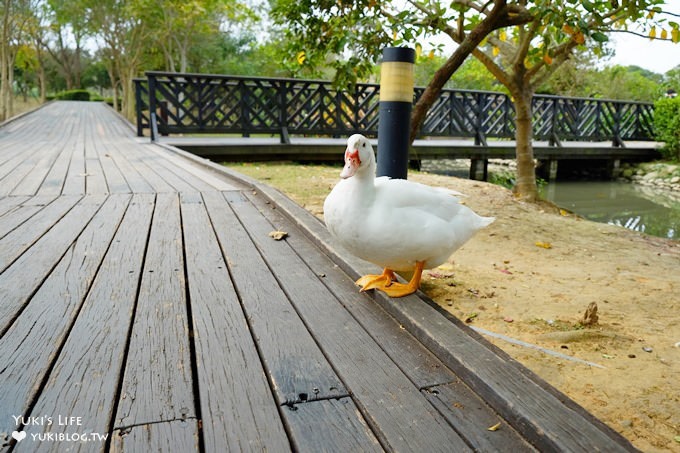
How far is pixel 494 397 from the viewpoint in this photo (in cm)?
129

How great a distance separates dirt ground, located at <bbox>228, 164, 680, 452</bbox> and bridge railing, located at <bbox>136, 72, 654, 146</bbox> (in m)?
5.38

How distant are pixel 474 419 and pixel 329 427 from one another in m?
0.37

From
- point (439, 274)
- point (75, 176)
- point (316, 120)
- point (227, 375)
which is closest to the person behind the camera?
point (227, 375)

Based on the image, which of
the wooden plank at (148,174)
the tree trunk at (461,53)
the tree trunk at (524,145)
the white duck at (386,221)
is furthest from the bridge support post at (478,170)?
the white duck at (386,221)

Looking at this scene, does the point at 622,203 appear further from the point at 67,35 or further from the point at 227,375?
the point at 67,35

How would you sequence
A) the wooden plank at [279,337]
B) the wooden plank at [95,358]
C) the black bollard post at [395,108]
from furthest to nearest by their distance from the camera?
1. the black bollard post at [395,108]
2. the wooden plank at [279,337]
3. the wooden plank at [95,358]

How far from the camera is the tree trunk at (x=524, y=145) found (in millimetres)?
7254

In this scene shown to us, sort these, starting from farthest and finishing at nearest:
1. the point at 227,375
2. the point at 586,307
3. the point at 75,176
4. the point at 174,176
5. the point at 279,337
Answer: the point at 174,176
the point at 75,176
the point at 586,307
the point at 279,337
the point at 227,375

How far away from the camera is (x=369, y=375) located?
1420mm

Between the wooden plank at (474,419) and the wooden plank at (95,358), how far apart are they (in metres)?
0.83

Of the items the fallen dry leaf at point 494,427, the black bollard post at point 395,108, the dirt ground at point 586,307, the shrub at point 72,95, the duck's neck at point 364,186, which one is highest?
the shrub at point 72,95

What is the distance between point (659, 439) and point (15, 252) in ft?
9.14

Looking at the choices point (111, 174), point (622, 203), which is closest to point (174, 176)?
point (111, 174)

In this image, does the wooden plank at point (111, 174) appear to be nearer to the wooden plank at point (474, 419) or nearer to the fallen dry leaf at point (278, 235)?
the fallen dry leaf at point (278, 235)
